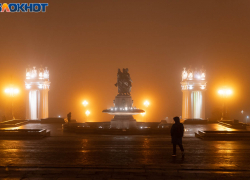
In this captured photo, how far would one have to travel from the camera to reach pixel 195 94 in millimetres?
34562

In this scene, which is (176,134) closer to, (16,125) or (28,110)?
(16,125)

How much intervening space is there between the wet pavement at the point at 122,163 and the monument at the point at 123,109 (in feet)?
39.0

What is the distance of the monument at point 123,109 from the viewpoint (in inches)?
984

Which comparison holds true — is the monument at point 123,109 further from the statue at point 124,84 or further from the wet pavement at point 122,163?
the wet pavement at point 122,163

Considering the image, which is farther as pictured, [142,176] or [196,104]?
[196,104]

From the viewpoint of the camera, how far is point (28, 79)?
34375 mm

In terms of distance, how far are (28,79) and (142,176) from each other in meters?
29.7

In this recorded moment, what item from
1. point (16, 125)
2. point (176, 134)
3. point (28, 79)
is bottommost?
point (16, 125)

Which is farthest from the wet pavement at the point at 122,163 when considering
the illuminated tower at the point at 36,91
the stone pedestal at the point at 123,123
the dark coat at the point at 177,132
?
the illuminated tower at the point at 36,91

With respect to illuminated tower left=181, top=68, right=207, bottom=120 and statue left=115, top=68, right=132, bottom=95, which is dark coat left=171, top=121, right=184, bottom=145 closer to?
statue left=115, top=68, right=132, bottom=95

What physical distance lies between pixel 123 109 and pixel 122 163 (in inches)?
619

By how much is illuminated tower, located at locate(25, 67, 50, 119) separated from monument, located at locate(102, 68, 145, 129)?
1341cm

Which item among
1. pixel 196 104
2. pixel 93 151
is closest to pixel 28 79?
pixel 196 104

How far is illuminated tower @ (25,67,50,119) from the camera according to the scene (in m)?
34.6
